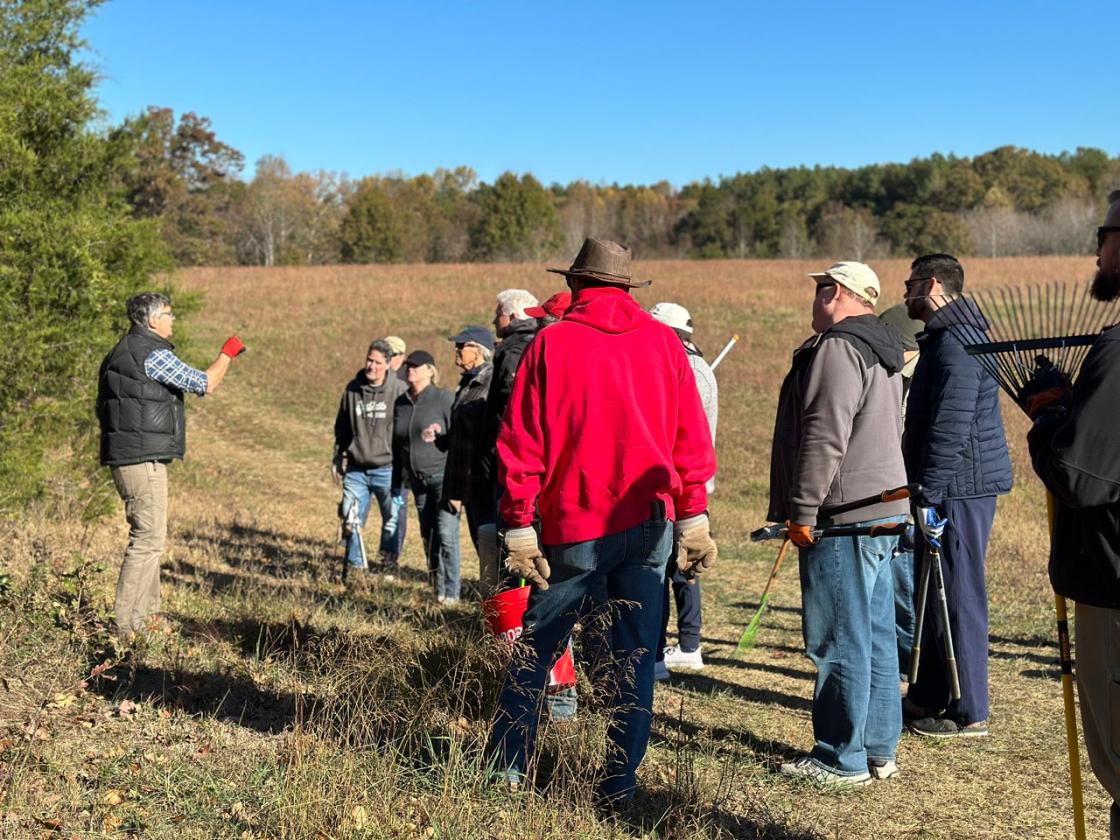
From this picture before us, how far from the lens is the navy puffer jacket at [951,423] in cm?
521

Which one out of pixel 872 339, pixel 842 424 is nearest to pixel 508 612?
pixel 842 424

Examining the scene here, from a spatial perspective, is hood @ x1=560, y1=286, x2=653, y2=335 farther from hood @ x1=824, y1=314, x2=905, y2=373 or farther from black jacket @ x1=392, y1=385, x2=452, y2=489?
black jacket @ x1=392, y1=385, x2=452, y2=489

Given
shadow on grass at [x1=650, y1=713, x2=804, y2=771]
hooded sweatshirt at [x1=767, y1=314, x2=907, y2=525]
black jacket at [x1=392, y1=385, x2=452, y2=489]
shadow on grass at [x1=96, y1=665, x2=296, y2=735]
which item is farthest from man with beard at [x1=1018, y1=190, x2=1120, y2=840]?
black jacket at [x1=392, y1=385, x2=452, y2=489]

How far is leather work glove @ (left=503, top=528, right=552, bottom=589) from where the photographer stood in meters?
3.89

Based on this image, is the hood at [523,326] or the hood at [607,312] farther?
the hood at [523,326]

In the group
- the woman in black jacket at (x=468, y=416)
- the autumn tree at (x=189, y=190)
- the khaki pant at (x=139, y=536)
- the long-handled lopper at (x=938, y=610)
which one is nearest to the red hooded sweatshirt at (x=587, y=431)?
the long-handled lopper at (x=938, y=610)

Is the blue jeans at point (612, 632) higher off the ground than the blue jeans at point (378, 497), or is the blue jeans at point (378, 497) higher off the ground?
the blue jeans at point (612, 632)

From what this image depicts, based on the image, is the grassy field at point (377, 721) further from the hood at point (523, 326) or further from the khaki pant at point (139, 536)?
the hood at point (523, 326)

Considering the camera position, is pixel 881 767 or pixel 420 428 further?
pixel 420 428

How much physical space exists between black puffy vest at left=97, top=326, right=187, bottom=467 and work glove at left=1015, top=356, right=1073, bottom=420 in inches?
183

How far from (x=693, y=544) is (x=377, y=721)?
4.99 feet

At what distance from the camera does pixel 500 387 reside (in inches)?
220

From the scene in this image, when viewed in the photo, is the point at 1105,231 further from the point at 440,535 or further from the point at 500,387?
the point at 440,535

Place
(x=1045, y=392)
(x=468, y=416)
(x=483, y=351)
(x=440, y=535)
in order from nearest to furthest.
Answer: (x=1045, y=392) → (x=468, y=416) → (x=483, y=351) → (x=440, y=535)
